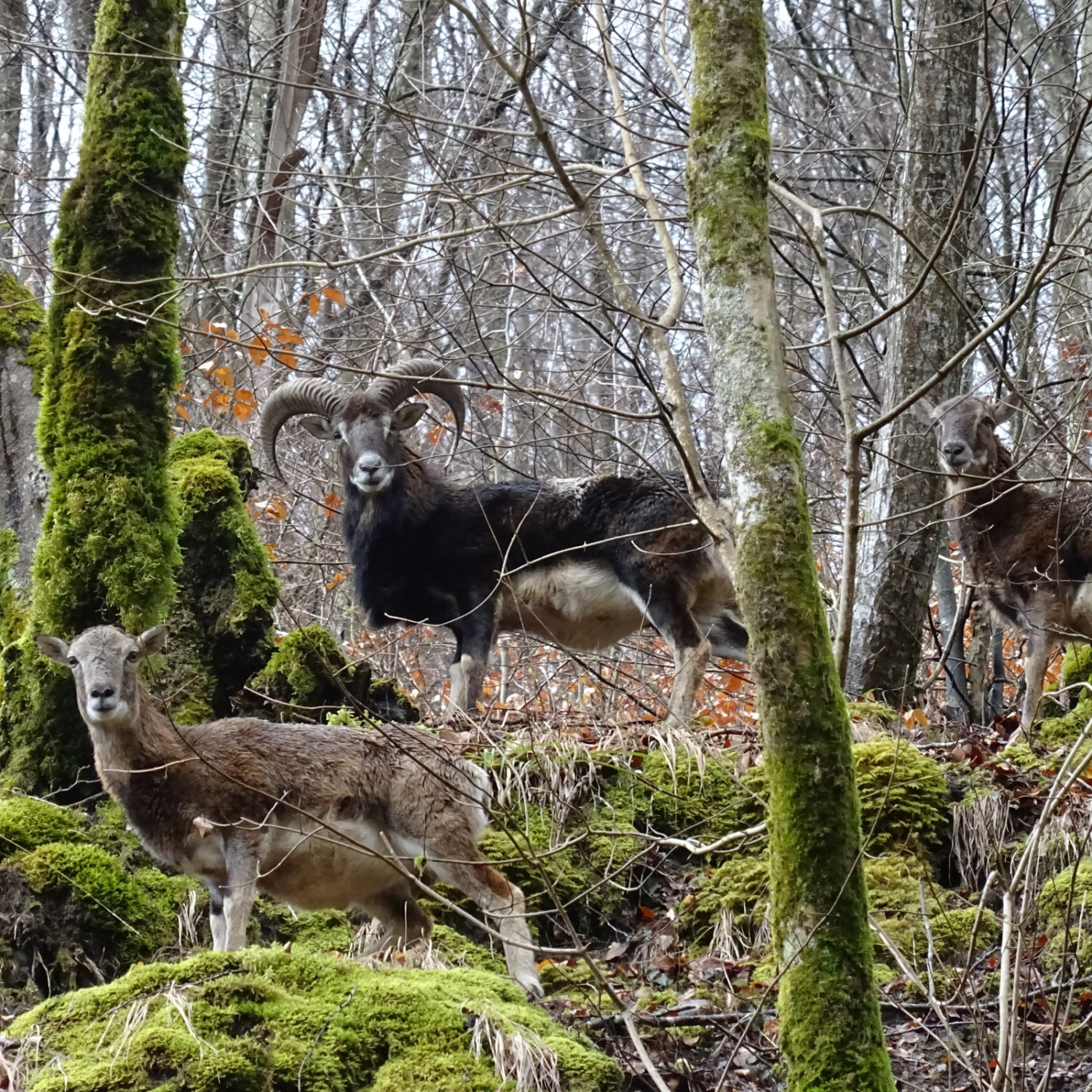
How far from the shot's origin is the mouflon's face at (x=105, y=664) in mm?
6988

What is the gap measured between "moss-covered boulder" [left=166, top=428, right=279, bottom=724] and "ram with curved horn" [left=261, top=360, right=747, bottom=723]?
185cm

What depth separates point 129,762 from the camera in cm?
710

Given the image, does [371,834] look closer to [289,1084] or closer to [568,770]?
[568,770]

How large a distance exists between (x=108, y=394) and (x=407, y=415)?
371 cm

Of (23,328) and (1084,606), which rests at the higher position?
(23,328)

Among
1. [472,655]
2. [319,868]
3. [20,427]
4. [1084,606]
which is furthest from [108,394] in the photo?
[1084,606]

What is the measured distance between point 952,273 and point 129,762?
24.7 feet

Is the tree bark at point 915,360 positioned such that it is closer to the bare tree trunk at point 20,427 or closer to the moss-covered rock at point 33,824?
the moss-covered rock at point 33,824

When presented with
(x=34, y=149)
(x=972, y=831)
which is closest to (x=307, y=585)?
(x=34, y=149)

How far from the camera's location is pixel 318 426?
39.6ft

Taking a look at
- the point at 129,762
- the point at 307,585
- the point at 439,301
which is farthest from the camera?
the point at 307,585

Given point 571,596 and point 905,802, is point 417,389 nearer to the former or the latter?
point 571,596

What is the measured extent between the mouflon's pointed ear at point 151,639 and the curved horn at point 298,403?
4466 mm

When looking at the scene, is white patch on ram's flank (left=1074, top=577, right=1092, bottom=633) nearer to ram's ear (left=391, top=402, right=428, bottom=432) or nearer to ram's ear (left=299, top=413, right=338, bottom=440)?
ram's ear (left=391, top=402, right=428, bottom=432)
